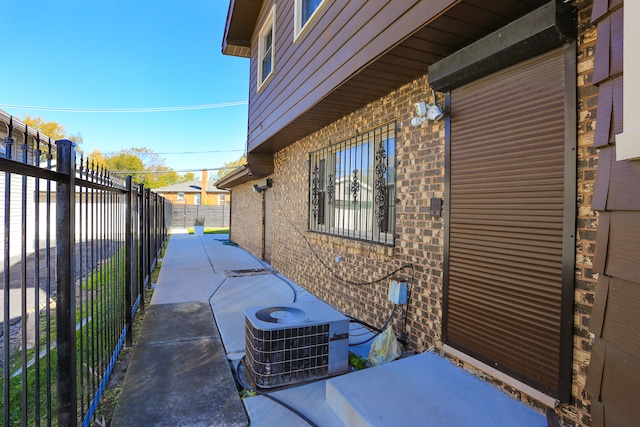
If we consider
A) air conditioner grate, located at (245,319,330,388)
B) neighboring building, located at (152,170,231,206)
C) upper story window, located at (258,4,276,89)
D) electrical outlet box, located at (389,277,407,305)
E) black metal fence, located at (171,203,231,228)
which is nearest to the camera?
air conditioner grate, located at (245,319,330,388)

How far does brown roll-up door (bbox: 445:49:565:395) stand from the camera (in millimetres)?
2270

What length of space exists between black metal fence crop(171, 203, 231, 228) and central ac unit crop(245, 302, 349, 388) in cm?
Result: 2829

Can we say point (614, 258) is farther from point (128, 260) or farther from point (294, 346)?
point (128, 260)

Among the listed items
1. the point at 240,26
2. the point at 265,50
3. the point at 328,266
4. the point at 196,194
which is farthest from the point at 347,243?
the point at 196,194

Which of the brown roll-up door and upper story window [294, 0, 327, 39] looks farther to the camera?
upper story window [294, 0, 327, 39]

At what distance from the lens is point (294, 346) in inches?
116

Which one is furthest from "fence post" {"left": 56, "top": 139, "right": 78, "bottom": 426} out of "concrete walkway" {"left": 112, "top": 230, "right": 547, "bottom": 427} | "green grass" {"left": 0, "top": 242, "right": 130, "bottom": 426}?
"concrete walkway" {"left": 112, "top": 230, "right": 547, "bottom": 427}

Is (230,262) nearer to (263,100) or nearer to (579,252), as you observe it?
(263,100)

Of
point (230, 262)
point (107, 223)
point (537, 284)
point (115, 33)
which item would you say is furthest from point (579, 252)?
point (115, 33)

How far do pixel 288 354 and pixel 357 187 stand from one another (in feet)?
8.20

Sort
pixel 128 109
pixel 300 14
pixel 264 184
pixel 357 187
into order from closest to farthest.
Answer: pixel 357 187 < pixel 300 14 < pixel 264 184 < pixel 128 109

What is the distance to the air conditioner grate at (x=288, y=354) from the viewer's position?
2861mm

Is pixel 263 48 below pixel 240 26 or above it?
below

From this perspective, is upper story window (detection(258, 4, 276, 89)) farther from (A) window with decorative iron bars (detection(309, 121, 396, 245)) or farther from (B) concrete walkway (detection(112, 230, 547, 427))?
(B) concrete walkway (detection(112, 230, 547, 427))
